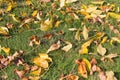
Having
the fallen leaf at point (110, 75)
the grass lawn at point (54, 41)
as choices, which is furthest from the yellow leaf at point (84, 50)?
the fallen leaf at point (110, 75)

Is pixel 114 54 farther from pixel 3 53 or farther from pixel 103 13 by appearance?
pixel 3 53

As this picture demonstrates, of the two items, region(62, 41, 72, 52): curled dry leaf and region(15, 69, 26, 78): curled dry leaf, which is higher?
region(62, 41, 72, 52): curled dry leaf

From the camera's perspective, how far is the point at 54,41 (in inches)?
153

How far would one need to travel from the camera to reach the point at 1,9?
4539 millimetres

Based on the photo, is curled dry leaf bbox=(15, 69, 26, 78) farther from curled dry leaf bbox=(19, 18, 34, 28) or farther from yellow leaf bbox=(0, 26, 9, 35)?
curled dry leaf bbox=(19, 18, 34, 28)

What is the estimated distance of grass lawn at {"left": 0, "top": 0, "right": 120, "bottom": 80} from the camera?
348 centimetres

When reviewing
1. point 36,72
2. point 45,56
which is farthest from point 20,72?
point 45,56

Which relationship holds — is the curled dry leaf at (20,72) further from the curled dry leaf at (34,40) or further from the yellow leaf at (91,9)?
the yellow leaf at (91,9)

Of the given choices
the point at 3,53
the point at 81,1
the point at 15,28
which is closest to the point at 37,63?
the point at 3,53

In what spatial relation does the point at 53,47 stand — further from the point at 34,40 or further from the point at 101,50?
the point at 101,50

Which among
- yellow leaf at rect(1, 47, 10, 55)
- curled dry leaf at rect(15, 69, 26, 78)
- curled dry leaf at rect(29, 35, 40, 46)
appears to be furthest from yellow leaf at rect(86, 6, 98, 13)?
curled dry leaf at rect(15, 69, 26, 78)

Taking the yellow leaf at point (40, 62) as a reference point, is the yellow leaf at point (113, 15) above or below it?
above

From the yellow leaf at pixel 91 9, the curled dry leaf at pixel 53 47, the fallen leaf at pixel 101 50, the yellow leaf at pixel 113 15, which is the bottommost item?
the fallen leaf at pixel 101 50

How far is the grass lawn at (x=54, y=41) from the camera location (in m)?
3.48
